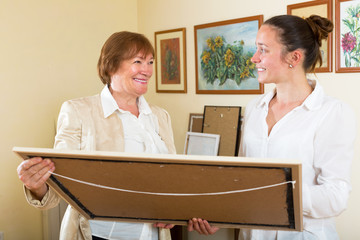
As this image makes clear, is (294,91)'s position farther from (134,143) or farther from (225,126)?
(225,126)

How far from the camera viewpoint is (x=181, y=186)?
1.22 metres

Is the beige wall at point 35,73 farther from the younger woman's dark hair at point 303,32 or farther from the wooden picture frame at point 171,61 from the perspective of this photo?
the younger woman's dark hair at point 303,32

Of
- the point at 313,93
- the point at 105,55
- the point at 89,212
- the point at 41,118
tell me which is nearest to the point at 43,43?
the point at 41,118

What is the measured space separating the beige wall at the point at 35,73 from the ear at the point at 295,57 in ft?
7.38

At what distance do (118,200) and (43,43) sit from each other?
2.28 metres

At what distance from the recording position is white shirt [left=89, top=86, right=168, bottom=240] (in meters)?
1.79

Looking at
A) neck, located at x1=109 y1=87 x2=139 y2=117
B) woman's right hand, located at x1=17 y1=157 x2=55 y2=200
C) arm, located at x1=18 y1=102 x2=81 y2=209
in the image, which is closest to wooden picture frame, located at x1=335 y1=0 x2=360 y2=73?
neck, located at x1=109 y1=87 x2=139 y2=117

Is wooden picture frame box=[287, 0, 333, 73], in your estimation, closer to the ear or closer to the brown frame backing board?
the ear

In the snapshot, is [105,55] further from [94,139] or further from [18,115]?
[18,115]

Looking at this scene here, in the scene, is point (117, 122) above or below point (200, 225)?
above

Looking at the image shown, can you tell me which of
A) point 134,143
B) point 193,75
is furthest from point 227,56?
point 134,143

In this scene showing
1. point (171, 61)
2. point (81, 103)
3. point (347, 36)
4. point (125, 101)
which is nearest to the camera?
point (81, 103)

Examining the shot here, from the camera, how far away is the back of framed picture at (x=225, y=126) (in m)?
3.17

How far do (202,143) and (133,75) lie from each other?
1.62 metres
